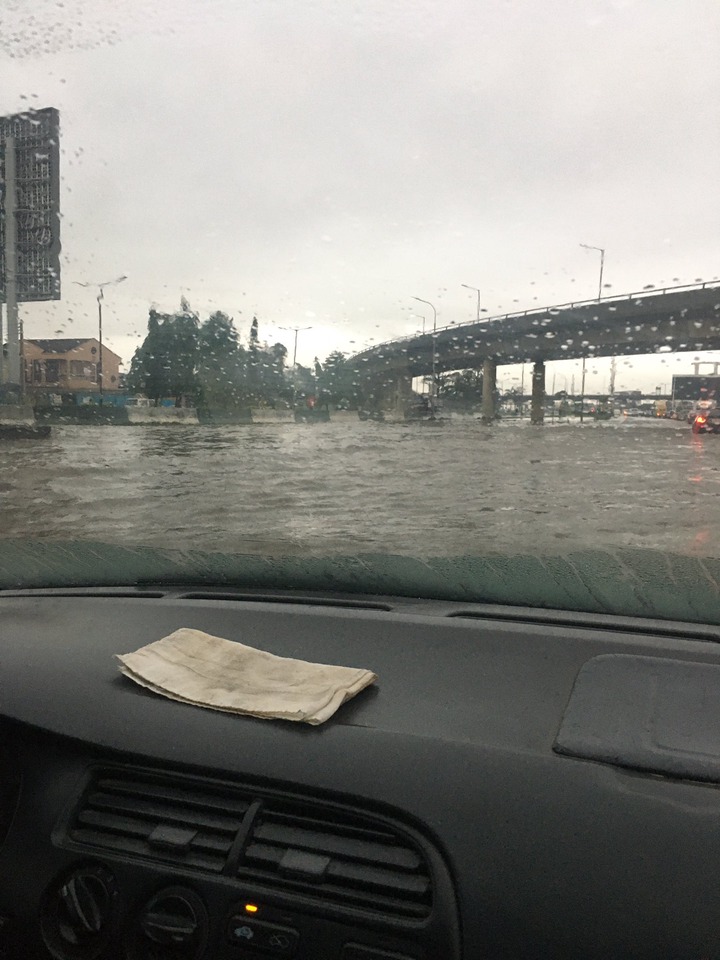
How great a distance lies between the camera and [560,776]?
2127 millimetres

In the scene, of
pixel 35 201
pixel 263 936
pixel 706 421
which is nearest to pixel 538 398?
pixel 706 421

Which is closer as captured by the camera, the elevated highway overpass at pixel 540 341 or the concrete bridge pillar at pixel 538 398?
the elevated highway overpass at pixel 540 341

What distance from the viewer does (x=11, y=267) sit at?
176 inches

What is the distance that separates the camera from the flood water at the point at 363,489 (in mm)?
3893

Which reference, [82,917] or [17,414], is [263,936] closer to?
[82,917]

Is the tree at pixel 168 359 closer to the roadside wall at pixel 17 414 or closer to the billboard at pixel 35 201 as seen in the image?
the billboard at pixel 35 201

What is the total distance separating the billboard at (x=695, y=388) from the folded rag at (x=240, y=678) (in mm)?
2448

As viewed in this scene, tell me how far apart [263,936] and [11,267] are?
3.65 meters

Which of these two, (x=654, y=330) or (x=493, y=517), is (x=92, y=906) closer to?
(x=493, y=517)

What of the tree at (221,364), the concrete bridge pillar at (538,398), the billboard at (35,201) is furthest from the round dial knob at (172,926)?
the concrete bridge pillar at (538,398)

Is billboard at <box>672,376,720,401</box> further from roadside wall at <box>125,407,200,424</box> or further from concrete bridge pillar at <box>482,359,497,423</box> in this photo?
roadside wall at <box>125,407,200,424</box>

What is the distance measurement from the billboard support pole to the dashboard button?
3.42m

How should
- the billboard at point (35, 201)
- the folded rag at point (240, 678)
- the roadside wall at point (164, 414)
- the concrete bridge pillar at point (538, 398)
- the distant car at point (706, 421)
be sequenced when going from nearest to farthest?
1. the folded rag at point (240, 678)
2. the billboard at point (35, 201)
3. the distant car at point (706, 421)
4. the roadside wall at point (164, 414)
5. the concrete bridge pillar at point (538, 398)

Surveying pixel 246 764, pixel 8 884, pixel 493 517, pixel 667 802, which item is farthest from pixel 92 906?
pixel 493 517
